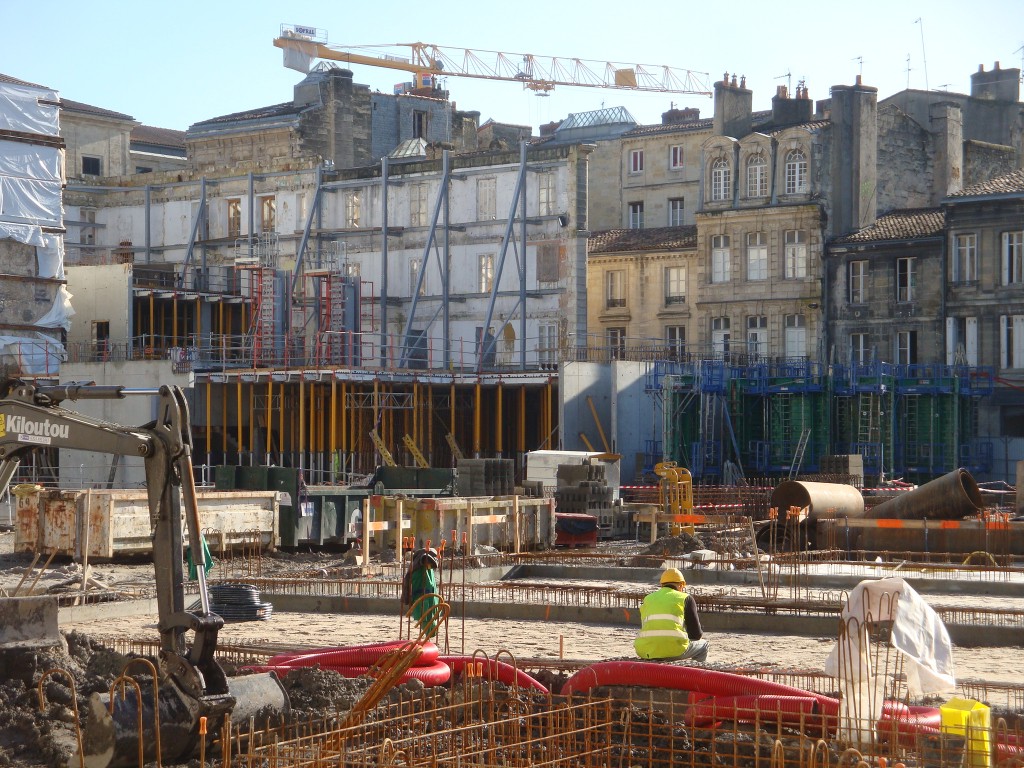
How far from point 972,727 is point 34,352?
138 feet

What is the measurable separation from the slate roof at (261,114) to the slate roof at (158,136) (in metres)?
9.81

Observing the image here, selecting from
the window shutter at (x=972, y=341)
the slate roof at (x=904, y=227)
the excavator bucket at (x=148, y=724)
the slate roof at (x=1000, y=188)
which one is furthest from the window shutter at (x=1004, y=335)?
the excavator bucket at (x=148, y=724)

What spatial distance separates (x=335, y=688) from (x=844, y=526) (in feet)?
52.7

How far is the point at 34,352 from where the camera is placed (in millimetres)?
47500

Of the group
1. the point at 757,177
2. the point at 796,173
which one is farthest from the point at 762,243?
the point at 796,173

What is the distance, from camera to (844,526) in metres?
26.7

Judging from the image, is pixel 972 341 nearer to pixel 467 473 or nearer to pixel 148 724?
pixel 467 473

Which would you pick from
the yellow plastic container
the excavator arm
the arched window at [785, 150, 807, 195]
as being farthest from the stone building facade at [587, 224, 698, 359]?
the yellow plastic container

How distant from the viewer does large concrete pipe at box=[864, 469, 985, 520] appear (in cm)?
2719

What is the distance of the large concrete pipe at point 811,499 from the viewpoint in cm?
2785

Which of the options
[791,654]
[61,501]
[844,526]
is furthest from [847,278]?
[791,654]

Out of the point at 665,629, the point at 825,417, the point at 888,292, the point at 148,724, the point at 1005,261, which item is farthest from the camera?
the point at 888,292

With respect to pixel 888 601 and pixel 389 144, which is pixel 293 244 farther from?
pixel 888 601

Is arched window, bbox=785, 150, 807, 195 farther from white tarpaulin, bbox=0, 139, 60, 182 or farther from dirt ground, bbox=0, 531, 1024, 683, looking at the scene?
dirt ground, bbox=0, 531, 1024, 683
